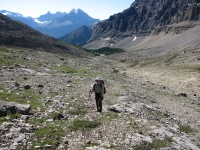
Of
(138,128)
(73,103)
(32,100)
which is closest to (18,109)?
(32,100)

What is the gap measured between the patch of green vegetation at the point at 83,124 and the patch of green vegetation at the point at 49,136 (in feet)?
3.50

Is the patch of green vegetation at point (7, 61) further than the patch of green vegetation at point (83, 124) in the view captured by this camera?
Yes

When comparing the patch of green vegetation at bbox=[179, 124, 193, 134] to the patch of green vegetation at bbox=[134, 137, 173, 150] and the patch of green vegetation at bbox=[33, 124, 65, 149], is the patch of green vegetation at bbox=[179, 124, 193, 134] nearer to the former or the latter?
the patch of green vegetation at bbox=[134, 137, 173, 150]

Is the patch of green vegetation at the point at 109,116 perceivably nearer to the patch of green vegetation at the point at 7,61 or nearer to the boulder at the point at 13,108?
the boulder at the point at 13,108

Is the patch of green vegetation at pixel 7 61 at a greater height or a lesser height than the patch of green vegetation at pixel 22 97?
greater

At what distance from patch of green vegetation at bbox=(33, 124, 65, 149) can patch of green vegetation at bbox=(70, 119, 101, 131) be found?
3.50 ft

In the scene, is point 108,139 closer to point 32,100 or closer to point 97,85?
point 97,85

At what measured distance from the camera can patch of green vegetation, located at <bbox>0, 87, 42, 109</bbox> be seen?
62.5 ft

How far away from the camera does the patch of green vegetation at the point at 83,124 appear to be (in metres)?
14.8

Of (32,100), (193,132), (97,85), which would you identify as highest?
(97,85)

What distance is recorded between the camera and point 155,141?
557 inches

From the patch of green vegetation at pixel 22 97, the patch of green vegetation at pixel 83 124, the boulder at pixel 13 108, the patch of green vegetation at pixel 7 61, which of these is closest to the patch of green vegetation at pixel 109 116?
the patch of green vegetation at pixel 83 124

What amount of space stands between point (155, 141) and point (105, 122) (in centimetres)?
A: 392

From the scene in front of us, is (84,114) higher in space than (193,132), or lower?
higher
